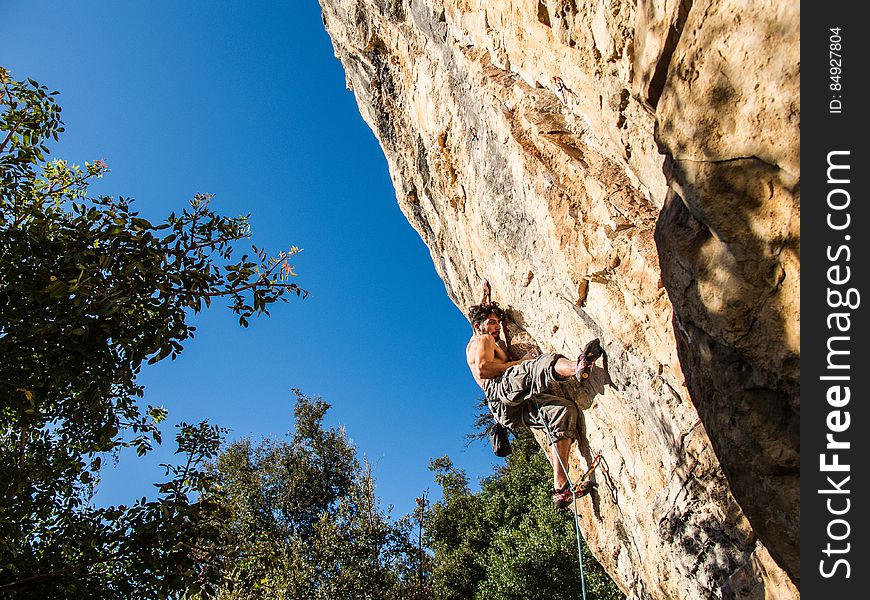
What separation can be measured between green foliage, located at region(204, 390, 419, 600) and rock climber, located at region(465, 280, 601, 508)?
20.0ft

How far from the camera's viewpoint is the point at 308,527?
17.3 m

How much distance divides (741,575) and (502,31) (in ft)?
17.5

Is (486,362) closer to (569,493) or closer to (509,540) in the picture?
(569,493)

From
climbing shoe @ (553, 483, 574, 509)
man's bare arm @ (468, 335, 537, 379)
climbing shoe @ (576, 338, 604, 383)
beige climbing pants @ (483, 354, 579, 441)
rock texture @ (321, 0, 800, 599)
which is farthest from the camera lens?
man's bare arm @ (468, 335, 537, 379)

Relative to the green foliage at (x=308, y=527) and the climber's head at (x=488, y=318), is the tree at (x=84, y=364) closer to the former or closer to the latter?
the climber's head at (x=488, y=318)

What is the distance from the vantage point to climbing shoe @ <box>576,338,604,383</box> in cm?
539

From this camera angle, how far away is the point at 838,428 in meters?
2.86

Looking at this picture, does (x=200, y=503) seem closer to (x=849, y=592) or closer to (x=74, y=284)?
(x=74, y=284)

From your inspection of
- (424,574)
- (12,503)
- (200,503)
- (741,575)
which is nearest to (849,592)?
(741,575)

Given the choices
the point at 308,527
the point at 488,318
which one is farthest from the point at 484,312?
the point at 308,527

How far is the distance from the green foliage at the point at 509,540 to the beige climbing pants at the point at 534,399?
843cm

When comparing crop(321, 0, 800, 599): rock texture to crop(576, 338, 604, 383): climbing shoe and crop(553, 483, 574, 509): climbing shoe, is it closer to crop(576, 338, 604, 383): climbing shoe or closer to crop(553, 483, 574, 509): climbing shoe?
crop(576, 338, 604, 383): climbing shoe

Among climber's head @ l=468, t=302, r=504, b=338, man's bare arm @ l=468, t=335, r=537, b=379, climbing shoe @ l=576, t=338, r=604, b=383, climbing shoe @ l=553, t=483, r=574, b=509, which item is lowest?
climbing shoe @ l=553, t=483, r=574, b=509

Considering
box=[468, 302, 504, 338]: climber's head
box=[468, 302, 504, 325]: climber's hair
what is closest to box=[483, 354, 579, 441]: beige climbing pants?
box=[468, 302, 504, 338]: climber's head
